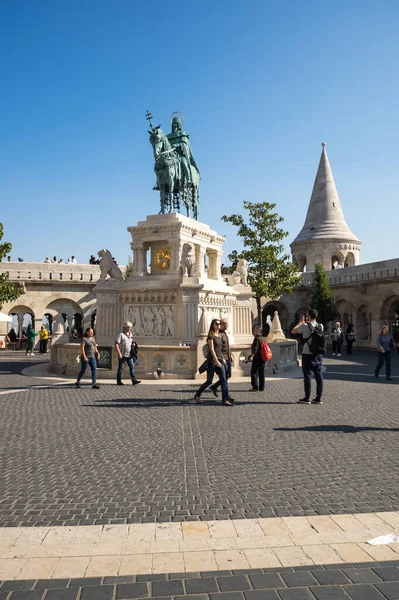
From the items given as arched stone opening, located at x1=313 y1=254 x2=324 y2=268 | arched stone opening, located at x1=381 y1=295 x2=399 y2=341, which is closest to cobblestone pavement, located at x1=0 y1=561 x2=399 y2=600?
arched stone opening, located at x1=381 y1=295 x2=399 y2=341

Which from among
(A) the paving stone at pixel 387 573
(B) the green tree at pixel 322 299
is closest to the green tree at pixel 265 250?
(B) the green tree at pixel 322 299

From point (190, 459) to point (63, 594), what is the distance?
9.37 ft

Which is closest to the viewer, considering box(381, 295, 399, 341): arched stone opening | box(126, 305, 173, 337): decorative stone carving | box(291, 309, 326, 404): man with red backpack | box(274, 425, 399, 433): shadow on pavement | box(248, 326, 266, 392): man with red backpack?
box(274, 425, 399, 433): shadow on pavement

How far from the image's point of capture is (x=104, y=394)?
1045cm

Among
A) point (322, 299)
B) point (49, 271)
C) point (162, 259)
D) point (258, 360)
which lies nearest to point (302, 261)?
point (322, 299)

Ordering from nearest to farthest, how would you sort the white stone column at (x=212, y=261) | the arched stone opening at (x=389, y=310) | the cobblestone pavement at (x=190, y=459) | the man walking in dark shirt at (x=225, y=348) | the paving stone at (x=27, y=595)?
1. the paving stone at (x=27, y=595)
2. the cobblestone pavement at (x=190, y=459)
3. the man walking in dark shirt at (x=225, y=348)
4. the white stone column at (x=212, y=261)
5. the arched stone opening at (x=389, y=310)

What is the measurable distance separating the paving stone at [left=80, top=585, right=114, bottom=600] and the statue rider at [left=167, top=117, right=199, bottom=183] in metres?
16.4

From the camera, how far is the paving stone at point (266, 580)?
115 inches

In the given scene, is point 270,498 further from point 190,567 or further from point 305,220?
point 305,220

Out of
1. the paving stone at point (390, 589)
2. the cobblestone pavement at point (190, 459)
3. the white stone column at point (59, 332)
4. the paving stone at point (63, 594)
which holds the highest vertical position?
the white stone column at point (59, 332)

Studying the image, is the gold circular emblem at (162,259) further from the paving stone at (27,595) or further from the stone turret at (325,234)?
the stone turret at (325,234)

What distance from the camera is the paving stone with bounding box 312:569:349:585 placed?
2949 millimetres

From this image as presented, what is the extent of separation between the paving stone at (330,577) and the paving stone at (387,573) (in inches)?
9.0

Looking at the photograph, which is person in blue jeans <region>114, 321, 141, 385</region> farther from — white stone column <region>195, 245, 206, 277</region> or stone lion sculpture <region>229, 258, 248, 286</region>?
stone lion sculpture <region>229, 258, 248, 286</region>
